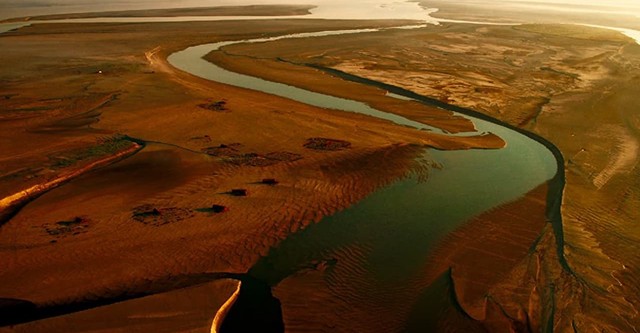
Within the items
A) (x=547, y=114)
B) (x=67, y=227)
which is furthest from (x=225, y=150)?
(x=547, y=114)

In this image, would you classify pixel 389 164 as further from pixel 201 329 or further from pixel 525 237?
pixel 201 329

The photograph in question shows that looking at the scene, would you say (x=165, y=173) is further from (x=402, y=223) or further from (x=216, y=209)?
(x=402, y=223)

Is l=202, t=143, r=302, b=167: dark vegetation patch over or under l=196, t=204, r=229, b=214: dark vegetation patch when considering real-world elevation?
over

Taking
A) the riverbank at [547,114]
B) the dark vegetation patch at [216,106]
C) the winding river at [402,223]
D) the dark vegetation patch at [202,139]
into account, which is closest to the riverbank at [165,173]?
the dark vegetation patch at [202,139]

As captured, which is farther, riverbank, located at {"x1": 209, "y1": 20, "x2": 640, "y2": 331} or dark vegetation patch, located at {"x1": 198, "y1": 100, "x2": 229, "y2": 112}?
dark vegetation patch, located at {"x1": 198, "y1": 100, "x2": 229, "y2": 112}

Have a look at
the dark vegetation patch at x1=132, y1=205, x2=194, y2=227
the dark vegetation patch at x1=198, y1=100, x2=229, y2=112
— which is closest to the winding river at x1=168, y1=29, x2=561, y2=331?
the dark vegetation patch at x1=132, y1=205, x2=194, y2=227

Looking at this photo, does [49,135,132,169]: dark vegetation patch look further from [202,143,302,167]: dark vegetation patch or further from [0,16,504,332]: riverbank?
[202,143,302,167]: dark vegetation patch

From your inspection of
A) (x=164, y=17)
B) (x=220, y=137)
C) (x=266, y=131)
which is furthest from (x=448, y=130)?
(x=164, y=17)

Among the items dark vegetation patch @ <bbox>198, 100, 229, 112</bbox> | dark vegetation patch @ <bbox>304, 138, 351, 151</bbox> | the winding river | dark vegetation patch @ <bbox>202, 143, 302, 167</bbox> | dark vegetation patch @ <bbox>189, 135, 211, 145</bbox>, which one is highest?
dark vegetation patch @ <bbox>198, 100, 229, 112</bbox>
